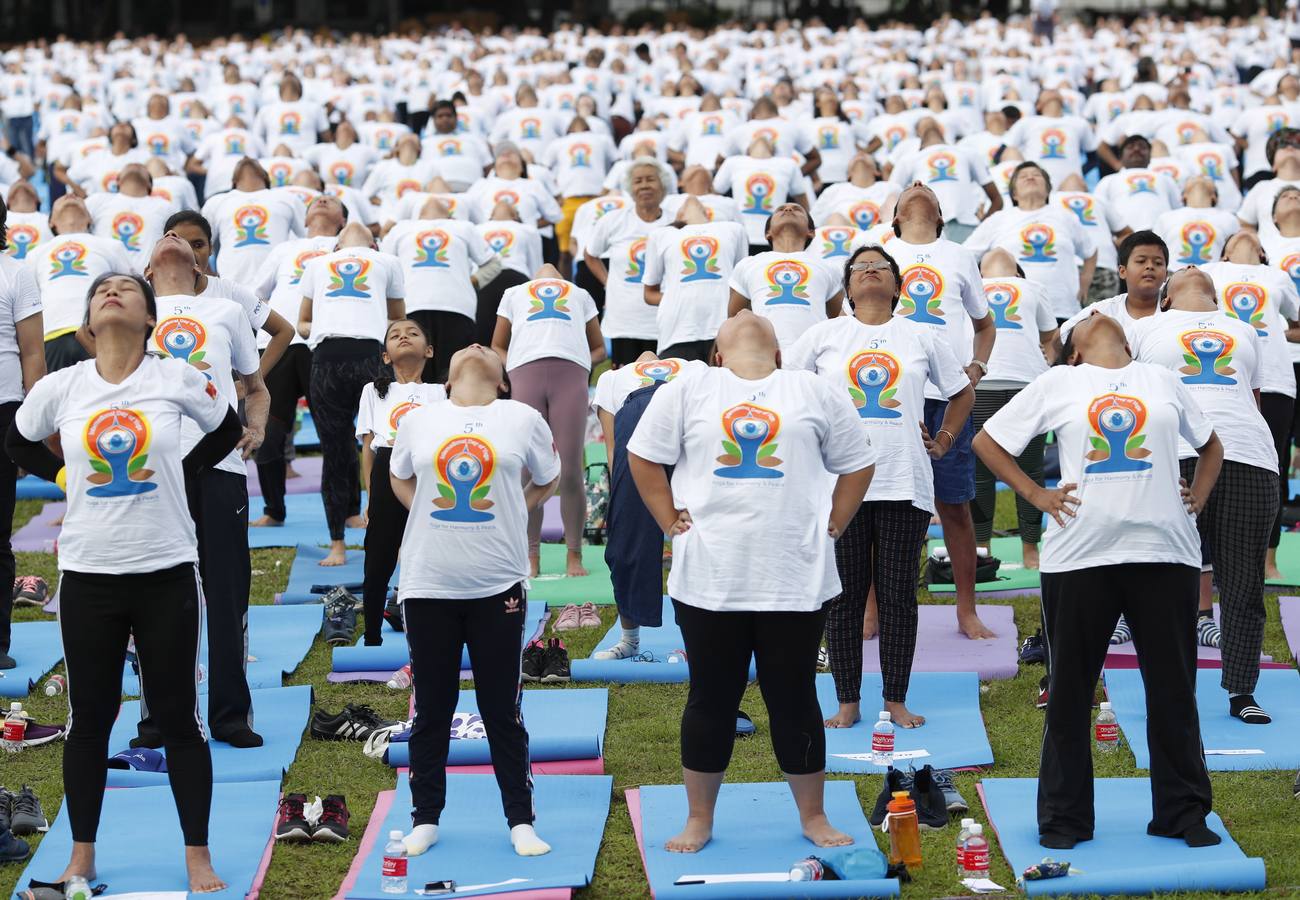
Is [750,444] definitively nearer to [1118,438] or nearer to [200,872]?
[1118,438]

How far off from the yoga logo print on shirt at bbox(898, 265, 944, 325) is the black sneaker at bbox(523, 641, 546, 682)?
2383mm

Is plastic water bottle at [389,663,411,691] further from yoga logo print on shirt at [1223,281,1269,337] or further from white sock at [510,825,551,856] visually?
yoga logo print on shirt at [1223,281,1269,337]

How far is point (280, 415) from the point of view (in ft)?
38.5

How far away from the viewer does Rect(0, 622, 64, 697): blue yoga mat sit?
8.80m

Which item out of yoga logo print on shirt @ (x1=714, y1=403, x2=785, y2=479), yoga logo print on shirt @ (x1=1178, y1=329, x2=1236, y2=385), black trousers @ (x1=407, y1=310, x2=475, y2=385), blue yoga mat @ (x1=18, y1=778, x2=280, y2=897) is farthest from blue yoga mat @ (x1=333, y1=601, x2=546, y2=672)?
black trousers @ (x1=407, y1=310, x2=475, y2=385)

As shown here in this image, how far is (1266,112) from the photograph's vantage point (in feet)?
63.2

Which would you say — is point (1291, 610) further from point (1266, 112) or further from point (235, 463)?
point (1266, 112)

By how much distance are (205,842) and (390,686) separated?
97.7 inches

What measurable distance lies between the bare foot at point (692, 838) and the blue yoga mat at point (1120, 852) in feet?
3.40

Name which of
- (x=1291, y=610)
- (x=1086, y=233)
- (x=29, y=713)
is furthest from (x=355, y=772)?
(x=1086, y=233)

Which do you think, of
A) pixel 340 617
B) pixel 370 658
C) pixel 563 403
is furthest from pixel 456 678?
pixel 563 403

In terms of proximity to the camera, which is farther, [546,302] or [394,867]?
[546,302]

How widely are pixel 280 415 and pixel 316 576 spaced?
1.25 meters

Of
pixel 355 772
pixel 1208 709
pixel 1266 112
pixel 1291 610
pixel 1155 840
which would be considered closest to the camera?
pixel 1155 840
